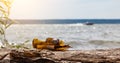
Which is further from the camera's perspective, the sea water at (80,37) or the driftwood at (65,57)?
the sea water at (80,37)

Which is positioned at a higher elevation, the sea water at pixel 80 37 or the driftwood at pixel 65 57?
the driftwood at pixel 65 57

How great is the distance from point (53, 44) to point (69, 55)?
14.3 inches

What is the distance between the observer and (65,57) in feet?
8.64

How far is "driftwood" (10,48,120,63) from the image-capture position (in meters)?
2.54

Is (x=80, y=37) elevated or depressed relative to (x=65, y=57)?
depressed

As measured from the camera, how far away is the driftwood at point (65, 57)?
2537 millimetres

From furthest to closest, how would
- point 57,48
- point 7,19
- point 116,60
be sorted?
point 7,19 → point 57,48 → point 116,60

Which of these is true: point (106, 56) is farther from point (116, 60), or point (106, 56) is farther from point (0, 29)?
point (0, 29)

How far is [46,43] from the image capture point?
304 cm

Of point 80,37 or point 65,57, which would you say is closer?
point 65,57

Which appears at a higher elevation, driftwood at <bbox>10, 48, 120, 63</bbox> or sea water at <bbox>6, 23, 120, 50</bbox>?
driftwood at <bbox>10, 48, 120, 63</bbox>

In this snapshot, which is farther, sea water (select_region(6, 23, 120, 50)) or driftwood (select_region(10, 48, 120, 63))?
sea water (select_region(6, 23, 120, 50))

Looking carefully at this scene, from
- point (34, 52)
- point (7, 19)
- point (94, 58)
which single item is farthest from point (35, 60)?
point (7, 19)

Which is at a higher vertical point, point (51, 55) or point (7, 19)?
point (7, 19)
